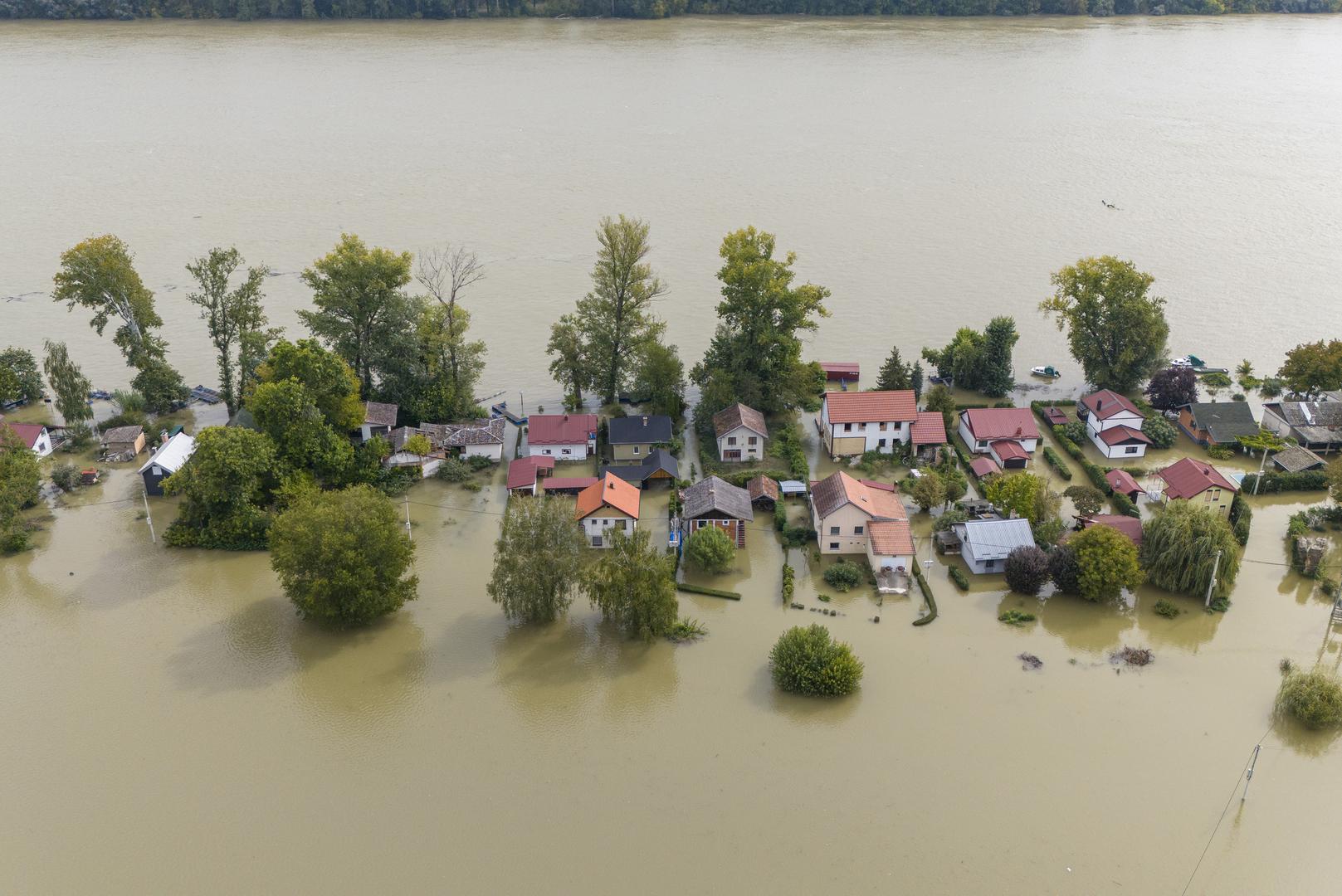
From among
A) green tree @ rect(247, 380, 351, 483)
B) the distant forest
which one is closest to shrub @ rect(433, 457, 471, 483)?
green tree @ rect(247, 380, 351, 483)

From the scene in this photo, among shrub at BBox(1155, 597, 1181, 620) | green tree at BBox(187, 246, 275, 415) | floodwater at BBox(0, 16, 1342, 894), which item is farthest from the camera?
green tree at BBox(187, 246, 275, 415)

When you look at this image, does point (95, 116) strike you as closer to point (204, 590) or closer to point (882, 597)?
point (204, 590)

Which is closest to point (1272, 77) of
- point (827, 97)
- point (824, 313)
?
point (827, 97)

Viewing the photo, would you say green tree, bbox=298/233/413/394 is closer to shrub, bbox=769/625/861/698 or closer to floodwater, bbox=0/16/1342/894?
floodwater, bbox=0/16/1342/894

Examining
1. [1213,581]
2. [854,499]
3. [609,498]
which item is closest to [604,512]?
[609,498]

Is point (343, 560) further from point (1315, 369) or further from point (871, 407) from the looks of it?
point (1315, 369)
